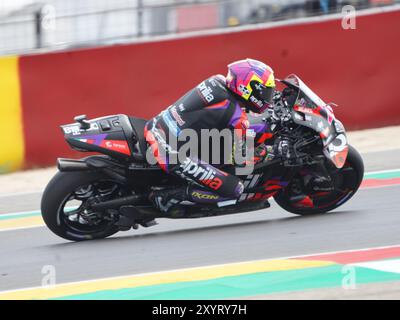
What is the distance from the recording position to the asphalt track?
7070mm

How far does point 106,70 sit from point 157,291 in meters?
4.97

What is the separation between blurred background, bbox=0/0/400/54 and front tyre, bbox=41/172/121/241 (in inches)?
143

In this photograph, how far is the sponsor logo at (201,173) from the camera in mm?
7375

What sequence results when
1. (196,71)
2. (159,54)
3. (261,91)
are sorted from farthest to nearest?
(196,71) → (159,54) → (261,91)

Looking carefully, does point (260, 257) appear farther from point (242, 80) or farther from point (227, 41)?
point (227, 41)

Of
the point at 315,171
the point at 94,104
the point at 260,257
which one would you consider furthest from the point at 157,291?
the point at 94,104

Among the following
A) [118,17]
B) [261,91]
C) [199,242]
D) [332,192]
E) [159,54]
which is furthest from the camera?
[159,54]

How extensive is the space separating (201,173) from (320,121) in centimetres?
112

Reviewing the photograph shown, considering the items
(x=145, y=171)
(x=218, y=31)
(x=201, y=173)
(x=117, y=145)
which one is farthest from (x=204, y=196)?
(x=218, y=31)

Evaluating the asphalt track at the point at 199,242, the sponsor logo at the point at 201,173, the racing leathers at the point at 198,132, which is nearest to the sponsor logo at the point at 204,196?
the racing leathers at the point at 198,132

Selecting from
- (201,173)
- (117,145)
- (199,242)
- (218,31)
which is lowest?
(199,242)

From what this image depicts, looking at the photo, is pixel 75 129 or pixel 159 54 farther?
pixel 159 54

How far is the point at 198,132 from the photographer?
24.3 ft

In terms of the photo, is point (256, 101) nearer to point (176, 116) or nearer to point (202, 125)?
point (202, 125)
